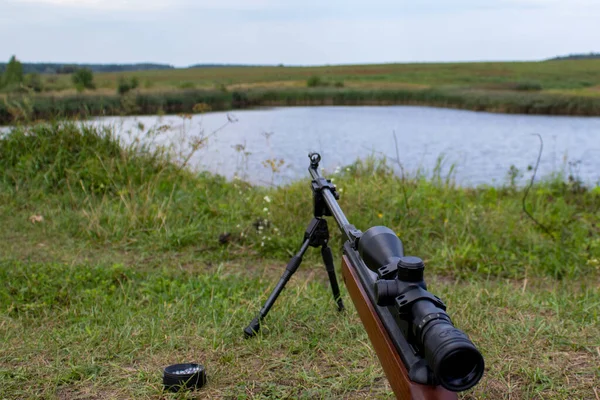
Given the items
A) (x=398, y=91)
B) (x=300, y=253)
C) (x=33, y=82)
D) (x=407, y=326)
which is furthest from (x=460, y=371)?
(x=398, y=91)

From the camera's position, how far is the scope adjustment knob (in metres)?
1.50

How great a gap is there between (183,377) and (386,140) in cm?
1426

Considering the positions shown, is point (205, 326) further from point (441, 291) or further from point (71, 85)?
point (71, 85)

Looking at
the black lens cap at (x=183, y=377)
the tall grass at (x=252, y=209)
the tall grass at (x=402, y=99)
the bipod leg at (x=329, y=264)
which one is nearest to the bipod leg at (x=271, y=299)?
the bipod leg at (x=329, y=264)

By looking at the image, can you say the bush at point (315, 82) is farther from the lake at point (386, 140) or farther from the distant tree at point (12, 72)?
the distant tree at point (12, 72)

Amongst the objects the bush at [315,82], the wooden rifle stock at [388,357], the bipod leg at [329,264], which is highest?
the bush at [315,82]

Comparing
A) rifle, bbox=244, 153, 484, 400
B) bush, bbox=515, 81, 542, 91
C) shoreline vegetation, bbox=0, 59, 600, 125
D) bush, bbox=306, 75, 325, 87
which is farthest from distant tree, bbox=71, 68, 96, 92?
bush, bbox=515, 81, 542, 91

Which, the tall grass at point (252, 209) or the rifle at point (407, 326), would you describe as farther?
the tall grass at point (252, 209)

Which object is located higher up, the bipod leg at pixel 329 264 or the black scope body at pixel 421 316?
the black scope body at pixel 421 316

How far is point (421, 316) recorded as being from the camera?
1406 mm

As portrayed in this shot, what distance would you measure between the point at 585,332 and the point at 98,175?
5.76 meters

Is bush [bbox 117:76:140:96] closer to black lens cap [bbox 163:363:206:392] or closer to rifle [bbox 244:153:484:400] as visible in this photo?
black lens cap [bbox 163:363:206:392]

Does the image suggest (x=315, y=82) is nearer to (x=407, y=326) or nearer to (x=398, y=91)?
(x=398, y=91)

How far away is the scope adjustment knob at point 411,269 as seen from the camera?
1500 mm
